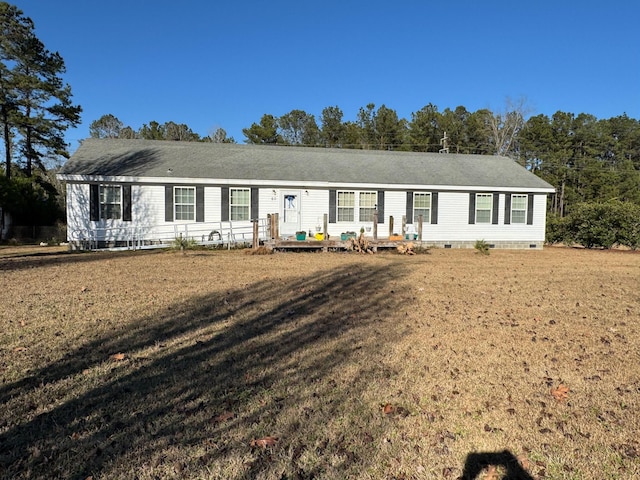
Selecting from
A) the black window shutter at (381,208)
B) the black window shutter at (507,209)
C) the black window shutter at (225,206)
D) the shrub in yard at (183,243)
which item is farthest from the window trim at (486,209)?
the shrub in yard at (183,243)

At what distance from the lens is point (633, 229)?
18.7 metres

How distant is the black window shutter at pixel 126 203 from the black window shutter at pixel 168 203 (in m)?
1.31

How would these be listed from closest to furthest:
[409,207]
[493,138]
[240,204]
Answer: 1. [240,204]
2. [409,207]
3. [493,138]

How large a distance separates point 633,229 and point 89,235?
71.9 feet

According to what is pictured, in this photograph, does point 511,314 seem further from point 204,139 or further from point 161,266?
point 204,139

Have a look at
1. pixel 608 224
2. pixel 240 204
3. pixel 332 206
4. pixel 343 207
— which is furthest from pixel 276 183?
pixel 608 224

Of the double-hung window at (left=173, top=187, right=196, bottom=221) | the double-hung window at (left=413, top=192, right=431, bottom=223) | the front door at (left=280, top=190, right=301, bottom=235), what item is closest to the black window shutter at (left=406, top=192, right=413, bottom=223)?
the double-hung window at (left=413, top=192, right=431, bottom=223)

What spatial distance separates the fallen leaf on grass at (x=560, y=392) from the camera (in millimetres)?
3769

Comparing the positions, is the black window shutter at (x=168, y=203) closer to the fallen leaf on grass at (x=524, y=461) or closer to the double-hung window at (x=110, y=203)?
the double-hung window at (x=110, y=203)

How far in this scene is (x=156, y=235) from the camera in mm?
17312

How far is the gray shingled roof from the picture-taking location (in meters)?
17.9

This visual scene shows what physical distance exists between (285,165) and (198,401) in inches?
655

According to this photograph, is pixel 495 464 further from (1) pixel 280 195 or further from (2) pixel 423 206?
(2) pixel 423 206

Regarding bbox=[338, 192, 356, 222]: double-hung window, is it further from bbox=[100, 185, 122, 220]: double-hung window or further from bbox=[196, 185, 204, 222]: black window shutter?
bbox=[100, 185, 122, 220]: double-hung window
